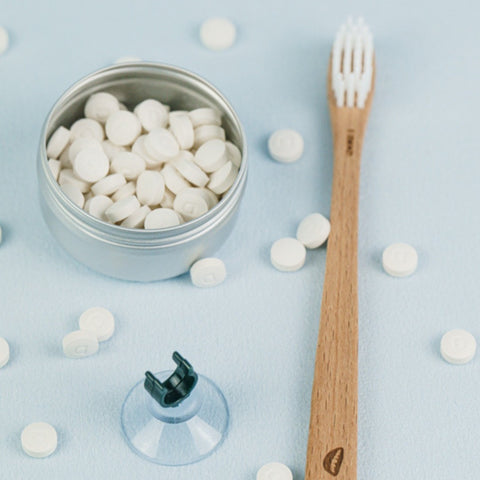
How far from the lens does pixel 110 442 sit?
1302 millimetres

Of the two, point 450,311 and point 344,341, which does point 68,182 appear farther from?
point 450,311

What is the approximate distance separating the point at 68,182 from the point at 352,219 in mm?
369

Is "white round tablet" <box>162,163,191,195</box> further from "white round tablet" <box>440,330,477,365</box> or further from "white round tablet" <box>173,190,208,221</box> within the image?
"white round tablet" <box>440,330,477,365</box>

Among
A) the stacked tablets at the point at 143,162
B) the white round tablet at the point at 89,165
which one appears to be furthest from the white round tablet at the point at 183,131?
the white round tablet at the point at 89,165

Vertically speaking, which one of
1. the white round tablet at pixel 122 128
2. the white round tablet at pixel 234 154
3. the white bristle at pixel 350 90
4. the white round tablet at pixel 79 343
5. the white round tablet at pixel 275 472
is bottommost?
the white round tablet at pixel 275 472

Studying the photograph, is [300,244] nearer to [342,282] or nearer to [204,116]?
[342,282]

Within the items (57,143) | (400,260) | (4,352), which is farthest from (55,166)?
(400,260)

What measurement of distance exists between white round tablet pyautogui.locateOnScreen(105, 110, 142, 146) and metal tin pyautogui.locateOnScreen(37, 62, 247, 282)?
6 centimetres

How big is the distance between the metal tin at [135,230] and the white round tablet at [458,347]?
306 mm

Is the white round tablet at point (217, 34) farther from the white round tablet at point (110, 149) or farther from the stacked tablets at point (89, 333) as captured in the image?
the stacked tablets at point (89, 333)

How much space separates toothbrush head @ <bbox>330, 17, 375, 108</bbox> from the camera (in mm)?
1537

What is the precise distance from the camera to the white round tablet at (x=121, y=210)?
53.6 inches

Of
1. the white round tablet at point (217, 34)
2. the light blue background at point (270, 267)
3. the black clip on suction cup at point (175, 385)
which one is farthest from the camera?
the white round tablet at point (217, 34)

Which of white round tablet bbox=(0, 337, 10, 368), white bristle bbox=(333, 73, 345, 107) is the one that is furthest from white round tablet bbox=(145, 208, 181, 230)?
white bristle bbox=(333, 73, 345, 107)
